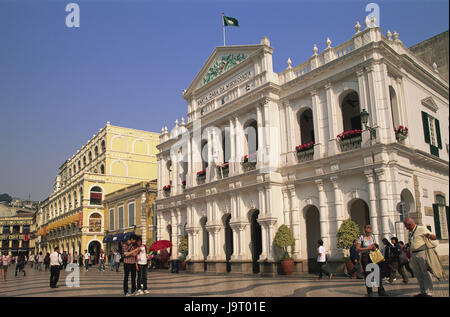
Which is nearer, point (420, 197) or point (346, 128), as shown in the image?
point (420, 197)

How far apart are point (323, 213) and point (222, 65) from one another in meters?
12.6

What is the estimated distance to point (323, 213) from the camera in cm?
1919

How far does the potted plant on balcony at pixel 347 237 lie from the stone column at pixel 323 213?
1.48 m

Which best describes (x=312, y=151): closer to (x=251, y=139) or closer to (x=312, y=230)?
(x=312, y=230)

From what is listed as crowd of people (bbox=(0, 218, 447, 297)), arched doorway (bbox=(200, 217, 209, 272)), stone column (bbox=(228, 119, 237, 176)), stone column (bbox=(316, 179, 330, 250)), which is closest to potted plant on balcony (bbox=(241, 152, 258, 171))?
stone column (bbox=(228, 119, 237, 176))

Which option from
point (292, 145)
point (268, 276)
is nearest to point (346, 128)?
point (292, 145)

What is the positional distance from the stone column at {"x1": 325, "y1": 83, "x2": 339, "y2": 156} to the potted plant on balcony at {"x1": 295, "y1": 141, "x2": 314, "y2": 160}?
4.04ft

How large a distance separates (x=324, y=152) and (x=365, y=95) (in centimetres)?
344

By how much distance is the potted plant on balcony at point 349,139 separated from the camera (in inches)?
720

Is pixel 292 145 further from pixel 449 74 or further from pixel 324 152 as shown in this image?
pixel 449 74

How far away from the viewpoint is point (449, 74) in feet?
16.2

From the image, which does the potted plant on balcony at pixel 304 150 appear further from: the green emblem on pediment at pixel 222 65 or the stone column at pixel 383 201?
the green emblem on pediment at pixel 222 65

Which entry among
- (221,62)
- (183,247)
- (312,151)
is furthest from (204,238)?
(221,62)
